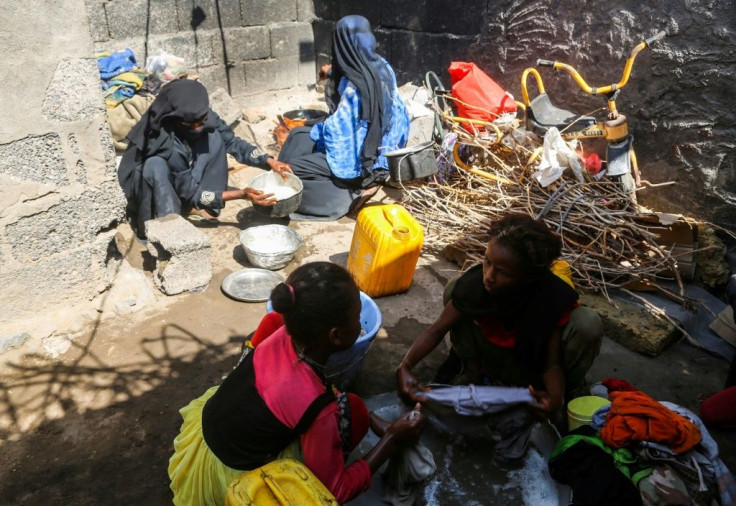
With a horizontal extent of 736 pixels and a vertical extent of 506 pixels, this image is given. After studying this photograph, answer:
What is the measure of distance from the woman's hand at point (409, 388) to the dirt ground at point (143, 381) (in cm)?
51

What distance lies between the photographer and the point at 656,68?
410cm

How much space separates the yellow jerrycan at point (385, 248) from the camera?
139 inches

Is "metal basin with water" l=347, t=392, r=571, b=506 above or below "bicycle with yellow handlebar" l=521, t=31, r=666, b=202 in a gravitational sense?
below

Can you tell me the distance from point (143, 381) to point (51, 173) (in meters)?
1.27

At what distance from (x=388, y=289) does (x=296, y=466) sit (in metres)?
2.11

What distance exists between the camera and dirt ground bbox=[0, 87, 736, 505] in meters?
2.43

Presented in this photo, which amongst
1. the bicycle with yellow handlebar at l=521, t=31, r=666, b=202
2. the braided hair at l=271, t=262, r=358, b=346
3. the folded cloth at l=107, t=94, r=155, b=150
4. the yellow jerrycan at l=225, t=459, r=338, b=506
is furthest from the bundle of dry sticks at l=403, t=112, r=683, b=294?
the folded cloth at l=107, t=94, r=155, b=150

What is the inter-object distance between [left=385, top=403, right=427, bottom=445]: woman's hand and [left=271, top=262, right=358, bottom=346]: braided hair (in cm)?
57

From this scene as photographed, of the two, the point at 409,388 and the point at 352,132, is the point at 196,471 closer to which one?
the point at 409,388

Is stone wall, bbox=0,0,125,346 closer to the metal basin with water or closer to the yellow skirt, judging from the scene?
the yellow skirt

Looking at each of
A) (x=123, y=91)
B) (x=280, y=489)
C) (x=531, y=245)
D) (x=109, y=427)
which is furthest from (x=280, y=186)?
(x=280, y=489)

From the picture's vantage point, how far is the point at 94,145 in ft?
10.6

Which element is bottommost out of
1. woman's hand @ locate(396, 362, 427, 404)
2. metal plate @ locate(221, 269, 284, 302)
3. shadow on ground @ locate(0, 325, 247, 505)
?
shadow on ground @ locate(0, 325, 247, 505)

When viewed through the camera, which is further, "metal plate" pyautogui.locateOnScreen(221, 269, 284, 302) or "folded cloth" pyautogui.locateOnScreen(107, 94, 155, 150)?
"folded cloth" pyautogui.locateOnScreen(107, 94, 155, 150)
